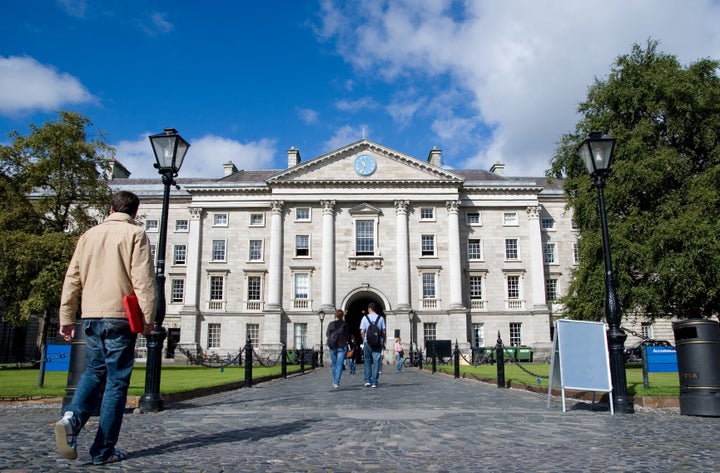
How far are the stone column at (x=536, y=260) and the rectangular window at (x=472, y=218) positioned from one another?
4.03 meters

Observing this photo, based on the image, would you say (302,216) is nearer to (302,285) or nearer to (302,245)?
(302,245)

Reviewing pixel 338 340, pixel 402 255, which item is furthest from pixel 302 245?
pixel 338 340

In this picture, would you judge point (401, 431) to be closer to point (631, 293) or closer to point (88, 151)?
point (631, 293)

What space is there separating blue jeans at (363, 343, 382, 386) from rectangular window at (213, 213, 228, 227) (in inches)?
1324

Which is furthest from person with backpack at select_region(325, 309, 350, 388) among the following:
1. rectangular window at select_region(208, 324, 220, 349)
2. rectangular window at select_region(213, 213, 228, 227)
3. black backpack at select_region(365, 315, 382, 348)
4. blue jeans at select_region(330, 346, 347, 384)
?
rectangular window at select_region(213, 213, 228, 227)

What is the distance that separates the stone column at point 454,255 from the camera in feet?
144

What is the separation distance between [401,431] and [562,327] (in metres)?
4.11

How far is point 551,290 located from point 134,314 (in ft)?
151

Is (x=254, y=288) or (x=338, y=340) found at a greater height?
(x=254, y=288)

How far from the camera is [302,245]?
45.5 m

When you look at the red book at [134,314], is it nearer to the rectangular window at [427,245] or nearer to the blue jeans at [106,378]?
the blue jeans at [106,378]

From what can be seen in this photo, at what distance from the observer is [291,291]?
44406 millimetres

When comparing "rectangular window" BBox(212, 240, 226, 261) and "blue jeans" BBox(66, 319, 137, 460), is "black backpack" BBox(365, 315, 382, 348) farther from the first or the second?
"rectangular window" BBox(212, 240, 226, 261)

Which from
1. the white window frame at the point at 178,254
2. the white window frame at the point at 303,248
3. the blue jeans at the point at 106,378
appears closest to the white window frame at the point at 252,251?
the white window frame at the point at 303,248
